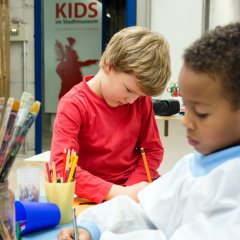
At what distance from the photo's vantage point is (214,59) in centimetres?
57

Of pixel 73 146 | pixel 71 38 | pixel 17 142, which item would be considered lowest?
pixel 73 146

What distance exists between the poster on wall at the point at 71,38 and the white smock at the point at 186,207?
4178 mm

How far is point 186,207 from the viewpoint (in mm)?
631

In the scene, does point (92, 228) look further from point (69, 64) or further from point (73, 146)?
point (69, 64)

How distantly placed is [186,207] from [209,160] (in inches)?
3.4

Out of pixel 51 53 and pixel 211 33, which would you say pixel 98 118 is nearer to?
pixel 211 33

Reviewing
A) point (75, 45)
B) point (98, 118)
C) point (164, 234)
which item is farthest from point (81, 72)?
point (164, 234)

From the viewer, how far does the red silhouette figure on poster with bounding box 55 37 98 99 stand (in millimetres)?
4852

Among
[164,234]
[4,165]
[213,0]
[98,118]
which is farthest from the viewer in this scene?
[213,0]

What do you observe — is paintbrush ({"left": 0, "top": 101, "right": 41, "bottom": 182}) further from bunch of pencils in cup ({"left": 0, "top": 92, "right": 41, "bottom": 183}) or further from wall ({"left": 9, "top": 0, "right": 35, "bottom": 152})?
wall ({"left": 9, "top": 0, "right": 35, "bottom": 152})

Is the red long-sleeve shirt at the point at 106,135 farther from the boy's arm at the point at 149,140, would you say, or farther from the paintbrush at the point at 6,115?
the paintbrush at the point at 6,115

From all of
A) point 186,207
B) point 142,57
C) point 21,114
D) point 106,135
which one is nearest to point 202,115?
point 186,207

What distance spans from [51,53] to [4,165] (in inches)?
174

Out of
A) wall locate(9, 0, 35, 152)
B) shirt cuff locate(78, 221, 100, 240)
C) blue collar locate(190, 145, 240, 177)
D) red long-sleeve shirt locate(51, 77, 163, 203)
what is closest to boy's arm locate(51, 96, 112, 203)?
red long-sleeve shirt locate(51, 77, 163, 203)
